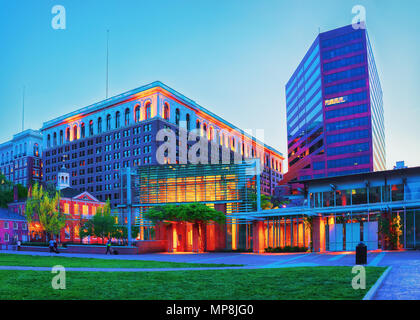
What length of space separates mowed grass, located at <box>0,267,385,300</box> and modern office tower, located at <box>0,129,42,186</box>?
150976 millimetres

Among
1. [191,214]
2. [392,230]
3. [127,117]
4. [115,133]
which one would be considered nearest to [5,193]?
[115,133]

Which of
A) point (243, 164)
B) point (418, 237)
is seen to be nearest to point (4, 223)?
point (243, 164)

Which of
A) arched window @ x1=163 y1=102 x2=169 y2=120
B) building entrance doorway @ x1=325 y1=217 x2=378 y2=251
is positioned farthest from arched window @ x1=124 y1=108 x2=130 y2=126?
building entrance doorway @ x1=325 y1=217 x2=378 y2=251

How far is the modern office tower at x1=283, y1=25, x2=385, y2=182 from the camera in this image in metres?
103

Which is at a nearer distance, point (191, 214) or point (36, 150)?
point (191, 214)

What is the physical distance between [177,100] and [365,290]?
122 meters

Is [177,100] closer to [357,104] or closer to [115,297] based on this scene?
[357,104]

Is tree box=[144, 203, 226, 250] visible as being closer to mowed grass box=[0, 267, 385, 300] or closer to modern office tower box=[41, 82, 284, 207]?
mowed grass box=[0, 267, 385, 300]

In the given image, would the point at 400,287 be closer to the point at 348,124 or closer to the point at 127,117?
the point at 348,124

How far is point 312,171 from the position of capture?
110562mm

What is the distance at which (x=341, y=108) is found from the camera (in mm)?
106125

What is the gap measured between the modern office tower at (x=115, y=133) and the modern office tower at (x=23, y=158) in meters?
11.2

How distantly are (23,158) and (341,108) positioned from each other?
4641 inches

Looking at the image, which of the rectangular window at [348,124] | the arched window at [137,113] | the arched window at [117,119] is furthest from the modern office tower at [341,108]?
the arched window at [117,119]
